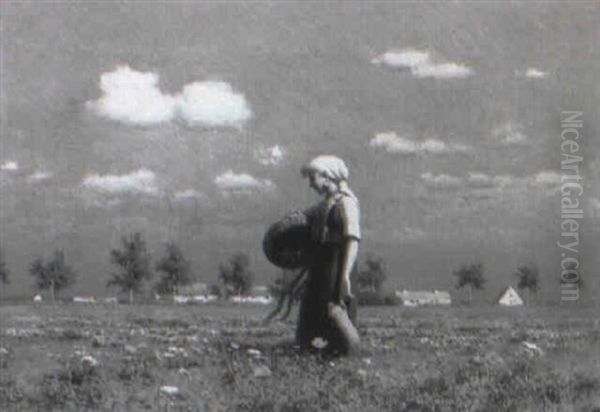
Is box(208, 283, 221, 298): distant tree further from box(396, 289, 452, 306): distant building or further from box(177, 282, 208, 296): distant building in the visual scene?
box(396, 289, 452, 306): distant building

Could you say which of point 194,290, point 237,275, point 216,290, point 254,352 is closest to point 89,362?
point 254,352

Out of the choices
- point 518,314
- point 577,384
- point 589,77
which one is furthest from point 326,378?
point 518,314

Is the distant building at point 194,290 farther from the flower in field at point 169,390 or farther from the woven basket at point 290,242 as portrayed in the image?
the flower in field at point 169,390

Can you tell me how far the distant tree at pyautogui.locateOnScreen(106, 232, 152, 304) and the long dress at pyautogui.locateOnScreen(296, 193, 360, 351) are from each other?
5.78 metres

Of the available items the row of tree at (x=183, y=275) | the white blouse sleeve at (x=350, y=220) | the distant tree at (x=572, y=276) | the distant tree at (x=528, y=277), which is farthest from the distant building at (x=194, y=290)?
the white blouse sleeve at (x=350, y=220)

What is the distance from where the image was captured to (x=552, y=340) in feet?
36.9

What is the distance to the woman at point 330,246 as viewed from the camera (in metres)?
8.42

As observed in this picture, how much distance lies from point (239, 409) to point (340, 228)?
5.72ft

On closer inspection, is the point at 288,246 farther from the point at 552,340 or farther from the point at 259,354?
the point at 552,340

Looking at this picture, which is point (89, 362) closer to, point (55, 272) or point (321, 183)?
point (321, 183)

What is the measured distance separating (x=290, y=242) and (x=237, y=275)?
21.0 ft

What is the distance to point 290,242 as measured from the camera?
880 cm

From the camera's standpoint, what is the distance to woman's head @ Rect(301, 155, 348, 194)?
28.1 ft

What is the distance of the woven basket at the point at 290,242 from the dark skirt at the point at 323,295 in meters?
0.14
